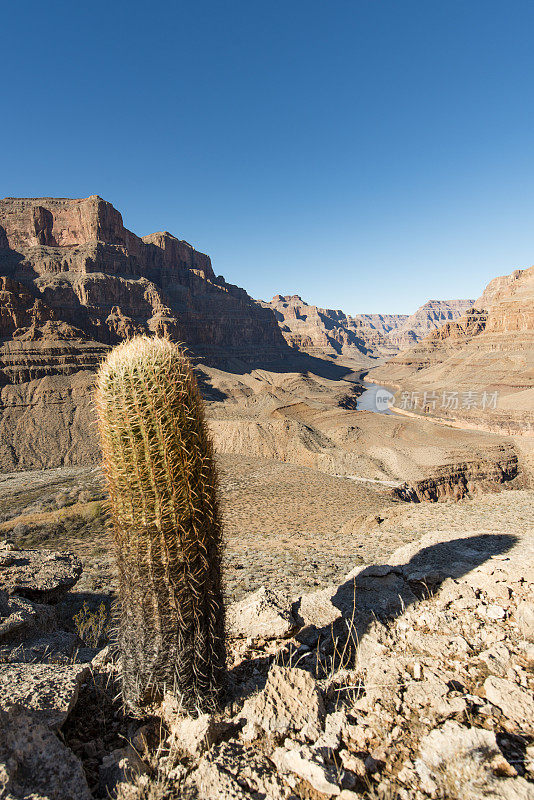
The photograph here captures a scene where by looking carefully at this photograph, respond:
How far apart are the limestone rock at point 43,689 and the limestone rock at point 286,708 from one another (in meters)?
1.37

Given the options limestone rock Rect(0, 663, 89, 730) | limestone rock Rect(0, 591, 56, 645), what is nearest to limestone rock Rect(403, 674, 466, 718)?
limestone rock Rect(0, 663, 89, 730)

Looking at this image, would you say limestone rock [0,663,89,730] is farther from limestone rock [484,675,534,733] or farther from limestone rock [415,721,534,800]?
limestone rock [484,675,534,733]

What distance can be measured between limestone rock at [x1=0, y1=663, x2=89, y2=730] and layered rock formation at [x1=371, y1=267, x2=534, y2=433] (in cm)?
5417

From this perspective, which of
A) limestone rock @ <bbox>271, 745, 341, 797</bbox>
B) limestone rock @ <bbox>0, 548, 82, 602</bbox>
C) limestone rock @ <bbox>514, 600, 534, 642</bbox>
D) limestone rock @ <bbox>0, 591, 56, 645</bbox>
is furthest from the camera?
limestone rock @ <bbox>0, 548, 82, 602</bbox>

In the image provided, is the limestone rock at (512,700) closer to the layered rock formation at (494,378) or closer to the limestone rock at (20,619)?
the limestone rock at (20,619)

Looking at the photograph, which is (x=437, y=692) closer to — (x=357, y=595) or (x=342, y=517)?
(x=357, y=595)

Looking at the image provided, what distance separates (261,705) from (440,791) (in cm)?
131

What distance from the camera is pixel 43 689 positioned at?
9.20 ft

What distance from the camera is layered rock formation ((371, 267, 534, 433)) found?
175ft

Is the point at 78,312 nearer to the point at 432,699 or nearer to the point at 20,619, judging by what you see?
the point at 20,619

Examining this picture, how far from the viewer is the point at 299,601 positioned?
5.20m

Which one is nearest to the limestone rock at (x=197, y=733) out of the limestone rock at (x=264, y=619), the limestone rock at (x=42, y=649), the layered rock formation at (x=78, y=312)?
the limestone rock at (x=264, y=619)

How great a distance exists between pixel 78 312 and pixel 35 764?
2976 inches

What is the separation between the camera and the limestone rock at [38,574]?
279 inches
